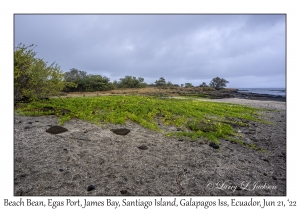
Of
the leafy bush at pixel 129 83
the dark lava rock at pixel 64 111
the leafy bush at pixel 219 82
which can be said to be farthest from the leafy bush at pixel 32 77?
the leafy bush at pixel 219 82

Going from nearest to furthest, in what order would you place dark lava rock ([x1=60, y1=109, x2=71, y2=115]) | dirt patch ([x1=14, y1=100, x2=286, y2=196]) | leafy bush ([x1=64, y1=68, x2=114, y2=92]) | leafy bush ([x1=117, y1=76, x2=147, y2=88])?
dirt patch ([x1=14, y1=100, x2=286, y2=196]), dark lava rock ([x1=60, y1=109, x2=71, y2=115]), leafy bush ([x1=64, y1=68, x2=114, y2=92]), leafy bush ([x1=117, y1=76, x2=147, y2=88])

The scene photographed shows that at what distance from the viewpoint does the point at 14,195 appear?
4.46 meters

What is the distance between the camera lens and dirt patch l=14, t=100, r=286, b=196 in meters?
4.86

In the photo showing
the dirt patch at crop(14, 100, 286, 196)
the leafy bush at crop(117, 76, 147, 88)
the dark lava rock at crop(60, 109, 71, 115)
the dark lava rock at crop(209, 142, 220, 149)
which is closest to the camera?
the dirt patch at crop(14, 100, 286, 196)

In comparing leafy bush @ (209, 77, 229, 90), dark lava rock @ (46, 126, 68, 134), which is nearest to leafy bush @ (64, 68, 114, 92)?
dark lava rock @ (46, 126, 68, 134)

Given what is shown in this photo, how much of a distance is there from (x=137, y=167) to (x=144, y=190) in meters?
1.14

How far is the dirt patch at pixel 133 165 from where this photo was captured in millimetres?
4859

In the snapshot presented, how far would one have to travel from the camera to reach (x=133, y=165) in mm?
6020

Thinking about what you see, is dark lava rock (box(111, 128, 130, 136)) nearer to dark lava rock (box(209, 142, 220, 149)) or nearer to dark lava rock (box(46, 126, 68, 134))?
A: dark lava rock (box(46, 126, 68, 134))

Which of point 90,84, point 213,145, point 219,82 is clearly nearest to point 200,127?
point 213,145

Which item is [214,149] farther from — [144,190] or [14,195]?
[14,195]

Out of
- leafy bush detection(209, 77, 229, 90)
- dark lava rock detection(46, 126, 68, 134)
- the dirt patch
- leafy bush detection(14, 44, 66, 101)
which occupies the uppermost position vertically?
leafy bush detection(209, 77, 229, 90)

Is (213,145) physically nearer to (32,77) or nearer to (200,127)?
(200,127)
